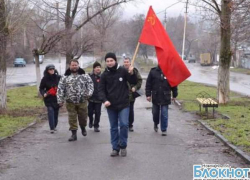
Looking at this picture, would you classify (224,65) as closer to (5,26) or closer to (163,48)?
(163,48)

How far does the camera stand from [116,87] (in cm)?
740

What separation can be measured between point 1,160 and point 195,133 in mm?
4910

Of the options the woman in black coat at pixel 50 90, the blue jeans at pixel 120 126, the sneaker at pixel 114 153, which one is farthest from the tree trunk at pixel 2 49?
the sneaker at pixel 114 153

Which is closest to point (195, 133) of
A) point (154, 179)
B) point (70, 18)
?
point (154, 179)

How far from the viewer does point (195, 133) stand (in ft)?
32.9

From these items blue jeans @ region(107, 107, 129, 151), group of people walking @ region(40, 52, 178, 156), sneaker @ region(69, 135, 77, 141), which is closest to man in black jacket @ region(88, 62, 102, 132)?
group of people walking @ region(40, 52, 178, 156)

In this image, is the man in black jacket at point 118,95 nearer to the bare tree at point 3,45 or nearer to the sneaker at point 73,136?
the sneaker at point 73,136

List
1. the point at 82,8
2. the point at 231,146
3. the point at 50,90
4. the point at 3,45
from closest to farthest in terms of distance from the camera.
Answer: the point at 231,146
the point at 50,90
the point at 3,45
the point at 82,8

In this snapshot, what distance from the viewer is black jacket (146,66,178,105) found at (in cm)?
952

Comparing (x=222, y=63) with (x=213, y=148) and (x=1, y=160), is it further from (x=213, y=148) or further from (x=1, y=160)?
(x=1, y=160)

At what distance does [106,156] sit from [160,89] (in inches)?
108

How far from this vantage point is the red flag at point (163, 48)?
8.60 m

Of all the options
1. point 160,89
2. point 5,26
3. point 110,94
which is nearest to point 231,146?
point 160,89

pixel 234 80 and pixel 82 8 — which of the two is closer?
pixel 82 8
